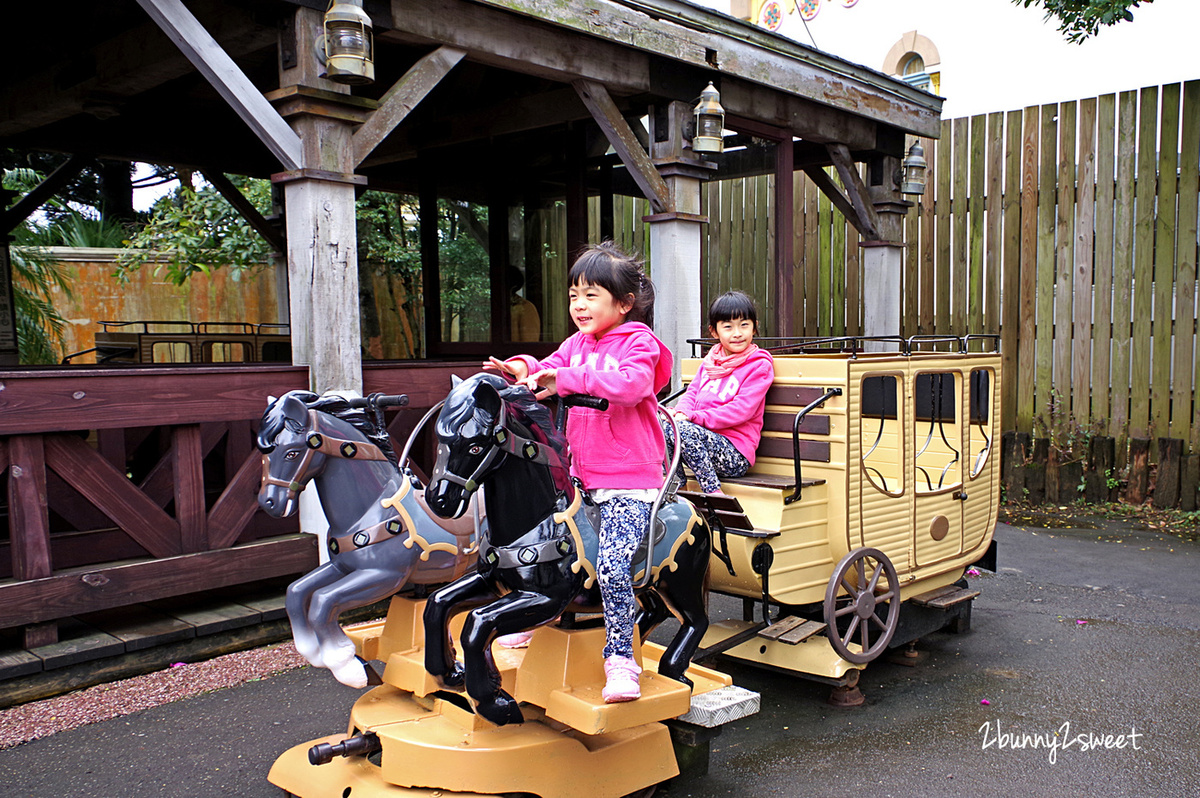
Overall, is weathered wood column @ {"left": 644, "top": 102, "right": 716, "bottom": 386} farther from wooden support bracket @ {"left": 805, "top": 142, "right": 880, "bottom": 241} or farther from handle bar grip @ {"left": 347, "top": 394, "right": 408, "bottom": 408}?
handle bar grip @ {"left": 347, "top": 394, "right": 408, "bottom": 408}

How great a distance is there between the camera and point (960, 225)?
9.85 meters

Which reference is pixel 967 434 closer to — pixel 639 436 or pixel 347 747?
pixel 639 436

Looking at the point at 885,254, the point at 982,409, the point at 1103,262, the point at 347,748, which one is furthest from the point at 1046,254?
the point at 347,748

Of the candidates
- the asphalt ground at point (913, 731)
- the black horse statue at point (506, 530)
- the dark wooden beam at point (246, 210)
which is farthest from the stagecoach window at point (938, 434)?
the dark wooden beam at point (246, 210)

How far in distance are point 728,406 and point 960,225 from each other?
258 inches

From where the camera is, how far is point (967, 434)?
4969 mm

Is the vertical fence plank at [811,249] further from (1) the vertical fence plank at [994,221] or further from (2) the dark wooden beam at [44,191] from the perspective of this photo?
(2) the dark wooden beam at [44,191]

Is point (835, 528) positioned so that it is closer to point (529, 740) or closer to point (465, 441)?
point (529, 740)

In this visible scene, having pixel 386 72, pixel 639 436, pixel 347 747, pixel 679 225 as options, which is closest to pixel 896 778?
pixel 639 436

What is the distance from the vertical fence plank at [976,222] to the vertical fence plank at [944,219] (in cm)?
23

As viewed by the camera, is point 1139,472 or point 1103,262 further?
A: point 1103,262

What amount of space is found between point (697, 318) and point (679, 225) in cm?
71

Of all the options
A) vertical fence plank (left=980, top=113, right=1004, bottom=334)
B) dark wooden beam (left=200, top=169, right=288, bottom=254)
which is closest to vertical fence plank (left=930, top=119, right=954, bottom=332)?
vertical fence plank (left=980, top=113, right=1004, bottom=334)

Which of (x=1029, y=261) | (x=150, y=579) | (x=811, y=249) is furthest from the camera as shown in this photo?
(x=811, y=249)
